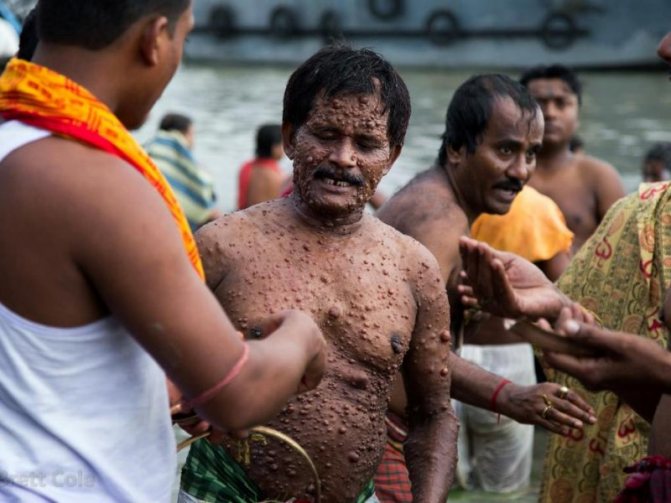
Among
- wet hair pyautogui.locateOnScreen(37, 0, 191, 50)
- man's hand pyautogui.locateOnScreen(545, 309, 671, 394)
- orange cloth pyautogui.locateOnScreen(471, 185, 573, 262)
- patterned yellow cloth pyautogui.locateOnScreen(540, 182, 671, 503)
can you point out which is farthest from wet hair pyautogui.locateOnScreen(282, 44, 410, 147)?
orange cloth pyautogui.locateOnScreen(471, 185, 573, 262)

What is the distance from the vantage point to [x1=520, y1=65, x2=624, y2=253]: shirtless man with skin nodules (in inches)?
270

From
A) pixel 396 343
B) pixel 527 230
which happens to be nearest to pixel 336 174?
pixel 396 343

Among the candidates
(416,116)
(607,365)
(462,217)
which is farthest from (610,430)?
(416,116)

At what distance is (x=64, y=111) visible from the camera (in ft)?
6.48

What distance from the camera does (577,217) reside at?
6.83 meters

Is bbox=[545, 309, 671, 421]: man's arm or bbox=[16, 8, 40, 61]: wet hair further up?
bbox=[16, 8, 40, 61]: wet hair

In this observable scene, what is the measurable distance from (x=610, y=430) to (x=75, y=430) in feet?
8.30

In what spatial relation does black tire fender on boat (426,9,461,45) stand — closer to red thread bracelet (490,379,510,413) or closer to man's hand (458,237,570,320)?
red thread bracelet (490,379,510,413)

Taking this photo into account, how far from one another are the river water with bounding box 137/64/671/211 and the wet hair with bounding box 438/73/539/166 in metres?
9.05

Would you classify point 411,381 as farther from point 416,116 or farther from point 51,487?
point 416,116

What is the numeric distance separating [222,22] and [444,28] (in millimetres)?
6790

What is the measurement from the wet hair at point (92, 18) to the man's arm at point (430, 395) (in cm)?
125

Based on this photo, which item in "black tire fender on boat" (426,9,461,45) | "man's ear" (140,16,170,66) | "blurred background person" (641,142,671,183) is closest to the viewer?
"man's ear" (140,16,170,66)

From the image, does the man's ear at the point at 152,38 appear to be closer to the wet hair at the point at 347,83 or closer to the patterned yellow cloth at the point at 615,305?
the wet hair at the point at 347,83
